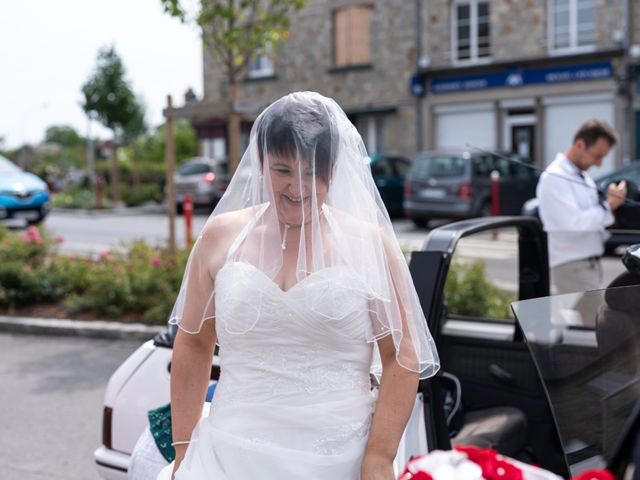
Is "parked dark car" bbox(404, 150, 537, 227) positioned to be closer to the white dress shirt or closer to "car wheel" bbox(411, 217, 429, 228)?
"car wheel" bbox(411, 217, 429, 228)

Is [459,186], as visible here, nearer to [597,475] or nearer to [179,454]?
[179,454]

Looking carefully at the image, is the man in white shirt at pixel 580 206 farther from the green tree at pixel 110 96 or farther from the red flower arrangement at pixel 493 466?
the green tree at pixel 110 96

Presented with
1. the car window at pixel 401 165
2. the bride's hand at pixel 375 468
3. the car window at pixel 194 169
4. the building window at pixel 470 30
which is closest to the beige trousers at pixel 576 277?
the bride's hand at pixel 375 468

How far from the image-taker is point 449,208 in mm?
16984

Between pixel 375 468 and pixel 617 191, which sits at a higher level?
pixel 617 191

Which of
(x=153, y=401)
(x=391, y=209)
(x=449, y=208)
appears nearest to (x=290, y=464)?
(x=153, y=401)

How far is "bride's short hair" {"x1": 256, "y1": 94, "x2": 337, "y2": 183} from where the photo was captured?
6.79 ft

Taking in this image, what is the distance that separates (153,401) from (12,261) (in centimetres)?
626

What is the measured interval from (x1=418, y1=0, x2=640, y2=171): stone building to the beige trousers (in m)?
18.6

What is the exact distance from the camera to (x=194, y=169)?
23.3 m

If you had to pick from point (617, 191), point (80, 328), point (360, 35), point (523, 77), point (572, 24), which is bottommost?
point (80, 328)

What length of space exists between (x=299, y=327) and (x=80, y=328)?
20.1ft

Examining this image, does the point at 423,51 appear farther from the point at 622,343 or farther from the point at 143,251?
the point at 622,343

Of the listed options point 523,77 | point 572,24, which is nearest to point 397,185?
point 523,77
